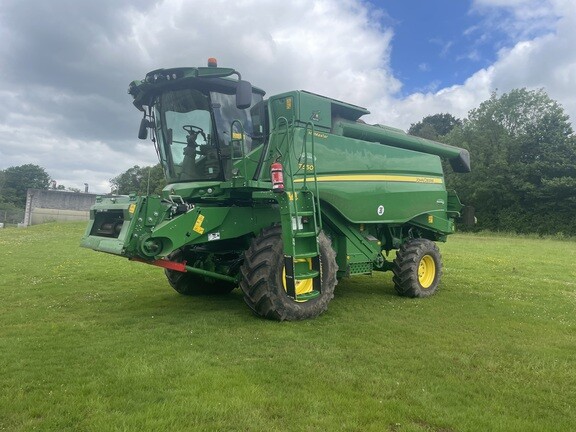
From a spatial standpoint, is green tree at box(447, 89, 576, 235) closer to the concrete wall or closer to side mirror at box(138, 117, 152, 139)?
the concrete wall

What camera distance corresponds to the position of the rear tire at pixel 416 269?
932 centimetres

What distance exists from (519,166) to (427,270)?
4064cm

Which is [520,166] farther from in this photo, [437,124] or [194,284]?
[194,284]

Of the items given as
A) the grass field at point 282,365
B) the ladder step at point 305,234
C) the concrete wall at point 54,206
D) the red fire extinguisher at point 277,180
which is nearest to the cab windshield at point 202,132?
the red fire extinguisher at point 277,180

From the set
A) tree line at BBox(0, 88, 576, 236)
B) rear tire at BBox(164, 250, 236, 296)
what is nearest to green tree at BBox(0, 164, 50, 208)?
tree line at BBox(0, 88, 576, 236)

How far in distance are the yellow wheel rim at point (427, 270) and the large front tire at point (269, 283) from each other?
375 centimetres

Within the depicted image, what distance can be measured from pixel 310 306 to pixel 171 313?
222cm

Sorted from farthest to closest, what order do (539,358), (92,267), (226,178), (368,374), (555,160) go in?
(555,160) → (92,267) → (226,178) → (539,358) → (368,374)

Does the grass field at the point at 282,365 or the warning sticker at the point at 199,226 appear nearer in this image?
the grass field at the point at 282,365

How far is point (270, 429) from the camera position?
11.7ft

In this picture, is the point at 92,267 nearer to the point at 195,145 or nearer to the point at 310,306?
the point at 195,145

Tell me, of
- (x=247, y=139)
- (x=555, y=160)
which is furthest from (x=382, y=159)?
(x=555, y=160)

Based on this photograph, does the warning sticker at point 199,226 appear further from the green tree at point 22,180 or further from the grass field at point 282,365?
the green tree at point 22,180

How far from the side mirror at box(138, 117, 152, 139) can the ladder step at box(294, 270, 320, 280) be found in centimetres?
380
